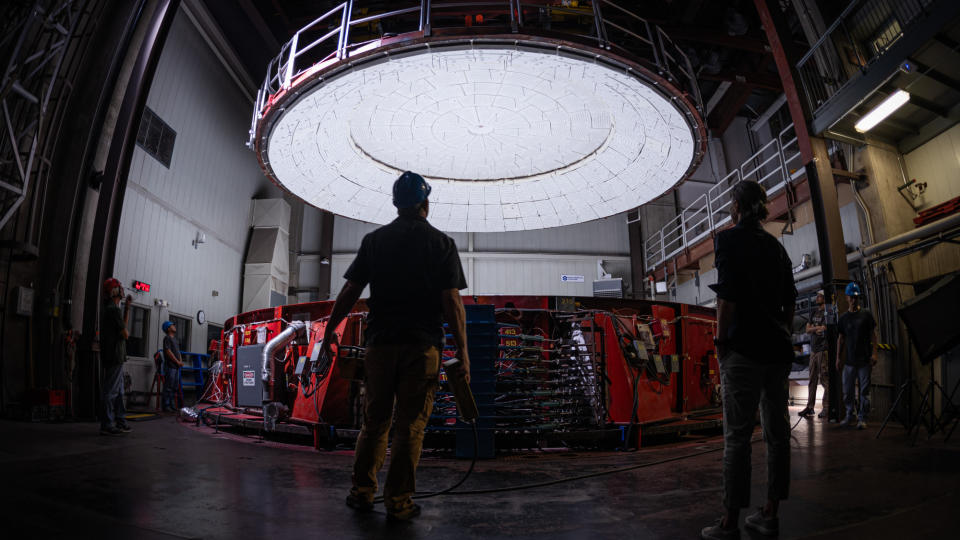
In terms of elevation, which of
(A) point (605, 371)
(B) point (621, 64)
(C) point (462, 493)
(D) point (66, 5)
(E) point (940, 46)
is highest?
(D) point (66, 5)

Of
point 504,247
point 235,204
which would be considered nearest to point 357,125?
point 235,204

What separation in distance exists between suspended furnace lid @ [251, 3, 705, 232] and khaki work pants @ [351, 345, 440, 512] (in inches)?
166

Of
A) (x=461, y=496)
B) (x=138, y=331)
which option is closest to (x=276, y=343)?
(x=461, y=496)

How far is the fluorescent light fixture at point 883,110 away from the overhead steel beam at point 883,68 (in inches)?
9.2

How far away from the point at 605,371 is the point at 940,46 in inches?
249

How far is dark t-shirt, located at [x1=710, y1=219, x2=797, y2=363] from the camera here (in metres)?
2.28

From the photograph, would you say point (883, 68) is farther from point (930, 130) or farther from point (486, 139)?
point (486, 139)

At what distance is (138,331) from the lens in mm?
11148

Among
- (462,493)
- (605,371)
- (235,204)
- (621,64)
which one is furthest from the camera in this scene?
(235,204)

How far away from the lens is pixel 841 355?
272 inches

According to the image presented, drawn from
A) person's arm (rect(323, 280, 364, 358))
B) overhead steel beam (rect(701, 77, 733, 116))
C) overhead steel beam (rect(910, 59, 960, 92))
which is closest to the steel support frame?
person's arm (rect(323, 280, 364, 358))

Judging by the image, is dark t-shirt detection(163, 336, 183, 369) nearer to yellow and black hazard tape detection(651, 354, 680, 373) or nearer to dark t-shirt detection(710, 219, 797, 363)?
yellow and black hazard tape detection(651, 354, 680, 373)

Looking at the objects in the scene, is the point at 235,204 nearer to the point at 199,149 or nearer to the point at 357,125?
the point at 199,149

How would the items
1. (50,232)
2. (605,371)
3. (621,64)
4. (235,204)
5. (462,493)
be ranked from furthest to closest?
1. (235,204)
2. (50,232)
3. (621,64)
4. (605,371)
5. (462,493)
